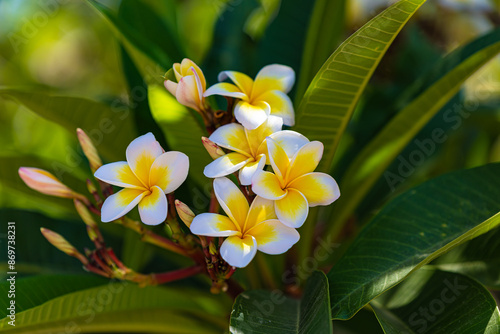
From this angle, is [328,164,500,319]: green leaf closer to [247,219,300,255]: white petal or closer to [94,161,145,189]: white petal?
[247,219,300,255]: white petal

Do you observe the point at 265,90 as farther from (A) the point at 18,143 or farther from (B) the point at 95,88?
(B) the point at 95,88

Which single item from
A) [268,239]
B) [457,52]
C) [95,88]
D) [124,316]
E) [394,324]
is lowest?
[95,88]

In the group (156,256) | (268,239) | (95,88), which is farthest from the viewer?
(95,88)

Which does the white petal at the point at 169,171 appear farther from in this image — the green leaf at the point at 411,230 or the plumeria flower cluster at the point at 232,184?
the green leaf at the point at 411,230

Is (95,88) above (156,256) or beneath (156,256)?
beneath

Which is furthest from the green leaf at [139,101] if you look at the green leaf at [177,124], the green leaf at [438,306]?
the green leaf at [438,306]

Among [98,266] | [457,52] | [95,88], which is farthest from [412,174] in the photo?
[95,88]

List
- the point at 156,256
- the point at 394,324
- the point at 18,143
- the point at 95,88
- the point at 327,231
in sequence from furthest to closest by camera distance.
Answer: the point at 95,88, the point at 18,143, the point at 156,256, the point at 327,231, the point at 394,324

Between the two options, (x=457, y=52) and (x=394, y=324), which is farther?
(x=457, y=52)
